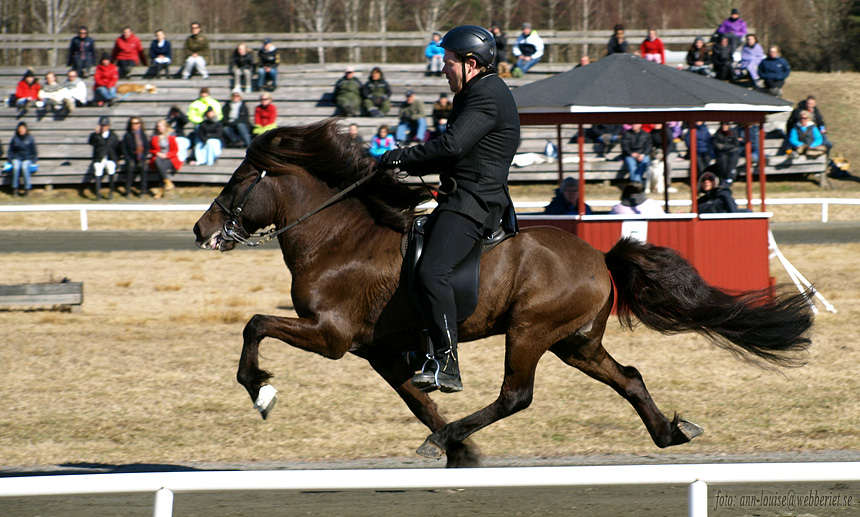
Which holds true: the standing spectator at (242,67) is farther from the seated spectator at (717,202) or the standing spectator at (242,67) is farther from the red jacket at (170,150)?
the seated spectator at (717,202)

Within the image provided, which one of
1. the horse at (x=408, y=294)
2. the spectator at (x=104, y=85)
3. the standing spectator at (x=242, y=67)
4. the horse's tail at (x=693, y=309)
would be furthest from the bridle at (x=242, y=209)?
the spectator at (x=104, y=85)

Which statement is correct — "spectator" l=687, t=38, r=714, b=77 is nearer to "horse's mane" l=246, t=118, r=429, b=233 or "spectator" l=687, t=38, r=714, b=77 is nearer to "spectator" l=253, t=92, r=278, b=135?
"spectator" l=253, t=92, r=278, b=135

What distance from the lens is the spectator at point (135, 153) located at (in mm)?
21562

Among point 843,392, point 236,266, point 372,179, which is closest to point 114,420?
point 372,179

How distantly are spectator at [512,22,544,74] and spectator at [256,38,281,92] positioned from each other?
6.33m

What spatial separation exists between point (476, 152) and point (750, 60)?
67.3 feet

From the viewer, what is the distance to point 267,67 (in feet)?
82.9

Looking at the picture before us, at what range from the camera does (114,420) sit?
749 centimetres

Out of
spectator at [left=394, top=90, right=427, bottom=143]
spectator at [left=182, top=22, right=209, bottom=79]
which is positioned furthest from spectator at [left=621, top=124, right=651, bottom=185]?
spectator at [left=182, top=22, right=209, bottom=79]

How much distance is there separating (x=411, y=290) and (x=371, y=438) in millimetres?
1921

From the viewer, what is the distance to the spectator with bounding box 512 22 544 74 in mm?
25656

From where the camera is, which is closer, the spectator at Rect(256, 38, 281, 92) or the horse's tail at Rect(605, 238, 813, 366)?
the horse's tail at Rect(605, 238, 813, 366)

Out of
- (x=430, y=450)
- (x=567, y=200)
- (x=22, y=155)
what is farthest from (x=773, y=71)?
(x=430, y=450)

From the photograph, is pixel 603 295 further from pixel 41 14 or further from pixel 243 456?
pixel 41 14
